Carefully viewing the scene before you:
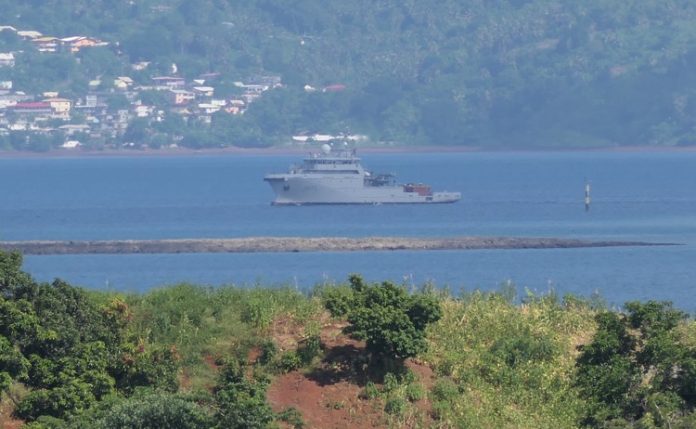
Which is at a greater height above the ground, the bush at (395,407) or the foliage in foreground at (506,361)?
the foliage in foreground at (506,361)

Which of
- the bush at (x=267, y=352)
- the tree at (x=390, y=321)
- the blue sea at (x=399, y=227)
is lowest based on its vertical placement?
the blue sea at (x=399, y=227)

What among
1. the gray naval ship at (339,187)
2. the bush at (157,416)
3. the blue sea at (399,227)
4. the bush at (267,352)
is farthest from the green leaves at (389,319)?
the gray naval ship at (339,187)

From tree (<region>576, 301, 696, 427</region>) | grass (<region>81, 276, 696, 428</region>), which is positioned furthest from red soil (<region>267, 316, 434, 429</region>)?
tree (<region>576, 301, 696, 427</region>)

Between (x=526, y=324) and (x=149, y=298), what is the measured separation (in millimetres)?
6823

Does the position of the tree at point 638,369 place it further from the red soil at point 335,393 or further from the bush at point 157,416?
the bush at point 157,416

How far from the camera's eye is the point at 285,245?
91.9m

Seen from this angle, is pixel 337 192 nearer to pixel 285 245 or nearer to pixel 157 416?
pixel 285 245

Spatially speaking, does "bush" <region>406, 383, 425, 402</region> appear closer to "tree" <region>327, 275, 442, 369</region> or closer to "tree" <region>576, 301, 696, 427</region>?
"tree" <region>327, 275, 442, 369</region>

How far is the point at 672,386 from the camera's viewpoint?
2820 centimetres

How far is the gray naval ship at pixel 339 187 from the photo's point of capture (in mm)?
136250

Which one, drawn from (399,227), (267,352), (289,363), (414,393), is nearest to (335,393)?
(289,363)

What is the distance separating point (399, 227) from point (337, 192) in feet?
79.1

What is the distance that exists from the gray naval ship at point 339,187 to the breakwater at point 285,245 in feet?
139

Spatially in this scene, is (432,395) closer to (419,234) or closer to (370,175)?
(419,234)
